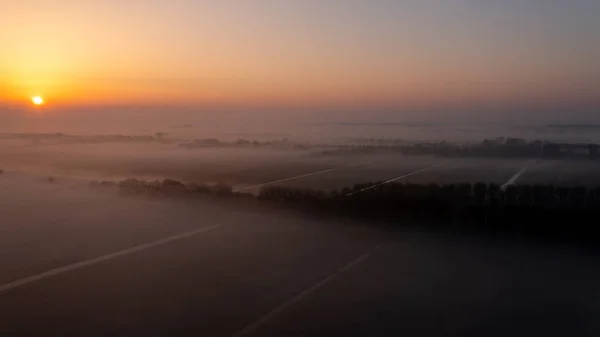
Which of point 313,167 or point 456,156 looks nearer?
point 313,167

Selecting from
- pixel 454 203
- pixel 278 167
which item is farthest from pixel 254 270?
pixel 278 167

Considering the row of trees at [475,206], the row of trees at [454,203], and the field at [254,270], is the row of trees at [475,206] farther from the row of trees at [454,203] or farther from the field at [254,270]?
the field at [254,270]

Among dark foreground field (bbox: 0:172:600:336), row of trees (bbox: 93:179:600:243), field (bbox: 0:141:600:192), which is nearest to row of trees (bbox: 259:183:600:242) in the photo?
row of trees (bbox: 93:179:600:243)

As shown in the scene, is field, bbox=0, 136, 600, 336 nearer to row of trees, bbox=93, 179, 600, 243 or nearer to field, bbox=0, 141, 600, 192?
field, bbox=0, 141, 600, 192

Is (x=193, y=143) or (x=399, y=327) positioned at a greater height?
(x=193, y=143)

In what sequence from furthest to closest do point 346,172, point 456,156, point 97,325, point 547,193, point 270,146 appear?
1. point 270,146
2. point 456,156
3. point 346,172
4. point 547,193
5. point 97,325

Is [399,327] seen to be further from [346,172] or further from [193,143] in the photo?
[193,143]

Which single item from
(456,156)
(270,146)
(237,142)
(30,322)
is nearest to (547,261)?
(30,322)
